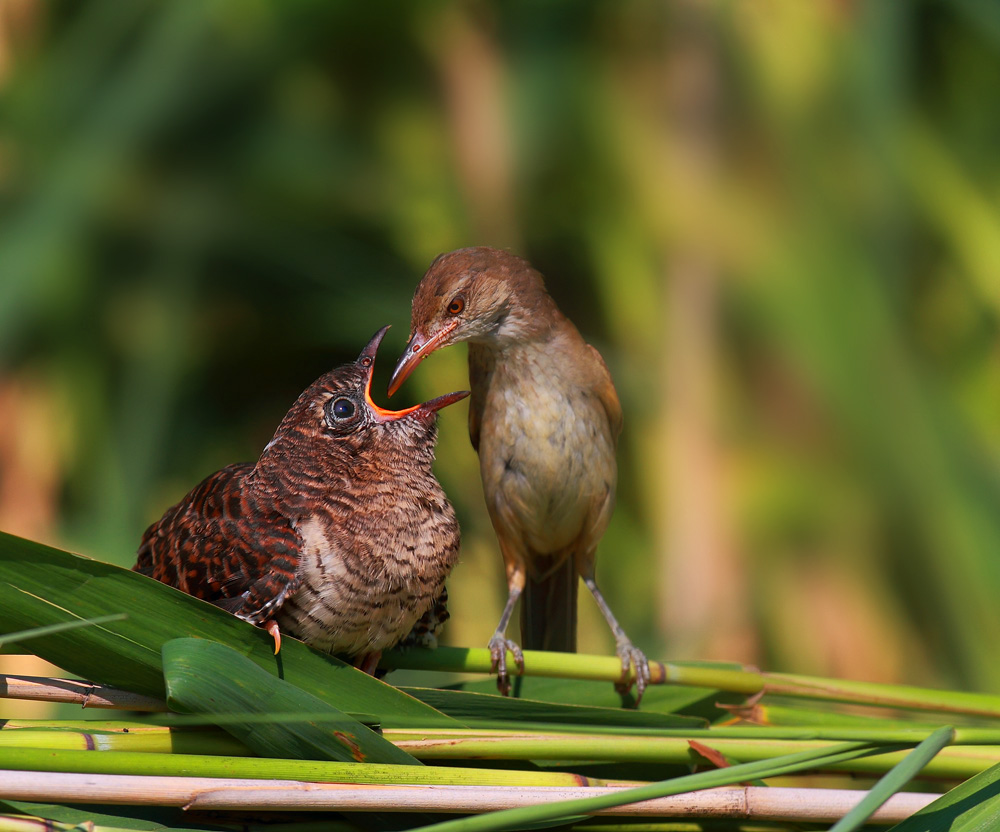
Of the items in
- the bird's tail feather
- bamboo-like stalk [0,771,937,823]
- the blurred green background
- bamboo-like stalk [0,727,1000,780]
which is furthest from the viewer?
the blurred green background

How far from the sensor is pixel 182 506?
1.71 m

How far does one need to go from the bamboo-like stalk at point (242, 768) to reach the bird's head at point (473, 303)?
821 millimetres

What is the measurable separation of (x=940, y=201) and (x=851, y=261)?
0.46 m

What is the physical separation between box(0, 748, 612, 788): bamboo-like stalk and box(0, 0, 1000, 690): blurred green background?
1.39 meters

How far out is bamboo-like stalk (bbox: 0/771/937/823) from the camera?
1182 millimetres

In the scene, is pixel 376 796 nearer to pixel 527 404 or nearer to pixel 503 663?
pixel 503 663

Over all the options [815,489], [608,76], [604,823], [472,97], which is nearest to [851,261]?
[815,489]

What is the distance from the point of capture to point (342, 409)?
1.72 meters

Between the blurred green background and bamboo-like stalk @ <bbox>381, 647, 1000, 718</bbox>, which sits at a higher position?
the blurred green background

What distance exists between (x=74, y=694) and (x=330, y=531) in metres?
0.41

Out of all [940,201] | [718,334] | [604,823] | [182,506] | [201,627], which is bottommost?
[604,823]

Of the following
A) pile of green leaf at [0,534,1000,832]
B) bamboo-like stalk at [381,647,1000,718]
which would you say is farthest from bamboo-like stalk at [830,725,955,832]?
bamboo-like stalk at [381,647,1000,718]

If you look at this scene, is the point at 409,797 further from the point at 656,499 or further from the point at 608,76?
the point at 608,76

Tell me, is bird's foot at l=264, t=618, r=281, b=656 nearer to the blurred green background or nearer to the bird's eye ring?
the bird's eye ring
